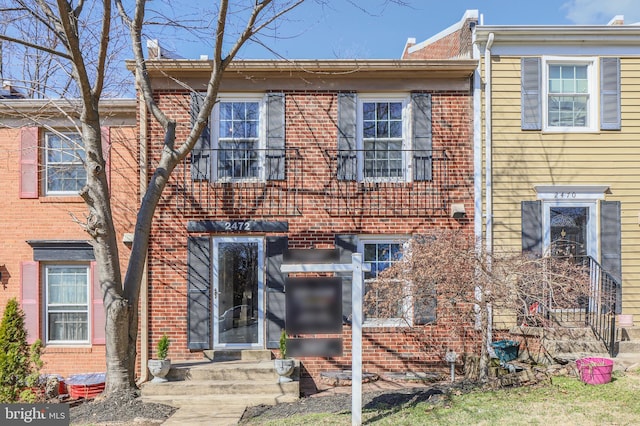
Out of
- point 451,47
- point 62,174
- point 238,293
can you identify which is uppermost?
point 451,47

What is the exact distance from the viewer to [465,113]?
8.69 meters

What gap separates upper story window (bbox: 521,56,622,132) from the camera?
8562 millimetres

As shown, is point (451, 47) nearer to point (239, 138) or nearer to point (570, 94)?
point (570, 94)

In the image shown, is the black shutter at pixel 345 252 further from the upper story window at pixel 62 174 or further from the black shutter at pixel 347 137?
the upper story window at pixel 62 174

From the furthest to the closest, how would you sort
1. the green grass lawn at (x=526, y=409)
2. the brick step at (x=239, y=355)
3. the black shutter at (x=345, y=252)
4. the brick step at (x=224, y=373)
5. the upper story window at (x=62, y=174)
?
the upper story window at (x=62, y=174)
the black shutter at (x=345, y=252)
the brick step at (x=239, y=355)
the brick step at (x=224, y=373)
the green grass lawn at (x=526, y=409)

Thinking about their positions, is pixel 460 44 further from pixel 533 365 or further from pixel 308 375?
pixel 308 375

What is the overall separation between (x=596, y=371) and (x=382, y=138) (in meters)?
5.11

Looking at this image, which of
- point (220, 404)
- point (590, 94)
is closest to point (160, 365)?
point (220, 404)

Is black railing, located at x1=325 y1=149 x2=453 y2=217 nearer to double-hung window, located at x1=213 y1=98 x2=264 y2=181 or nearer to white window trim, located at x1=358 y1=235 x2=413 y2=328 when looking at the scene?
white window trim, located at x1=358 y1=235 x2=413 y2=328

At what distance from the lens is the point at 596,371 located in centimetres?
663

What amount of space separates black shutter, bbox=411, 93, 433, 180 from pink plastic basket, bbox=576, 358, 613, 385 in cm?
392

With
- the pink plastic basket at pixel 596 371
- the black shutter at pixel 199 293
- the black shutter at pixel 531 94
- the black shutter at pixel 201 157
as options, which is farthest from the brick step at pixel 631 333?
the black shutter at pixel 201 157

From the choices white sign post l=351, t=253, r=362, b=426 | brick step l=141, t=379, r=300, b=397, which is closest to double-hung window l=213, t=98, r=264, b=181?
white sign post l=351, t=253, r=362, b=426

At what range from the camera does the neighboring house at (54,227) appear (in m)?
8.77
